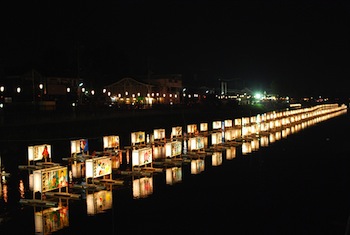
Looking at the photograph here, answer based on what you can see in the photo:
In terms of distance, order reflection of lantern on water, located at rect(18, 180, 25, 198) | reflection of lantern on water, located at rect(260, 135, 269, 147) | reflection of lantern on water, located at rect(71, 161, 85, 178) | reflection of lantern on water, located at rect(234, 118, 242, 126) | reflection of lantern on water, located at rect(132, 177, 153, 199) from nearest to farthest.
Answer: reflection of lantern on water, located at rect(132, 177, 153, 199), reflection of lantern on water, located at rect(18, 180, 25, 198), reflection of lantern on water, located at rect(71, 161, 85, 178), reflection of lantern on water, located at rect(260, 135, 269, 147), reflection of lantern on water, located at rect(234, 118, 242, 126)

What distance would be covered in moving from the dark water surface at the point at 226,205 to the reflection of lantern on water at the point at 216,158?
0.27 m

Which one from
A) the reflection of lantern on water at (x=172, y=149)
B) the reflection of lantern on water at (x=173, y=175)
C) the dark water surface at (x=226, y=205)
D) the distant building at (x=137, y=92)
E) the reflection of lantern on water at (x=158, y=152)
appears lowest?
the dark water surface at (x=226, y=205)

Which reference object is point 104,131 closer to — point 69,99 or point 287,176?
point 69,99

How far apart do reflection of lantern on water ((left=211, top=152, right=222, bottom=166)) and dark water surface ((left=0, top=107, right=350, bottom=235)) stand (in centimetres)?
27

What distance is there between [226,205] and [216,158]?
8.78m

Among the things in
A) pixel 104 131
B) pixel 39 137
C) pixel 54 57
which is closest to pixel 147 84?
pixel 54 57

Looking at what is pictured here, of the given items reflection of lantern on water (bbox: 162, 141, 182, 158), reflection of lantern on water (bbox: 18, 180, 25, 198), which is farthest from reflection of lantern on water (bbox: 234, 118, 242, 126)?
reflection of lantern on water (bbox: 18, 180, 25, 198)

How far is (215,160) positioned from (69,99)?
35126 millimetres

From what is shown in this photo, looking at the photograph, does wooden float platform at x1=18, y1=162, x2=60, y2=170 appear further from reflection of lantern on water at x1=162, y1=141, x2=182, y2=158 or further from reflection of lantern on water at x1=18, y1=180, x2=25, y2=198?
reflection of lantern on water at x1=162, y1=141, x2=182, y2=158

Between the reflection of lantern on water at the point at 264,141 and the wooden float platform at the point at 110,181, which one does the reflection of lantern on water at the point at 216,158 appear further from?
the wooden float platform at the point at 110,181

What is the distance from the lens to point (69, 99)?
5209 cm

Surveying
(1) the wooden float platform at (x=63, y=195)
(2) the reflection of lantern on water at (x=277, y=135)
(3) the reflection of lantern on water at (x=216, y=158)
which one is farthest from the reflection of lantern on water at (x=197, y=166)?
(2) the reflection of lantern on water at (x=277, y=135)

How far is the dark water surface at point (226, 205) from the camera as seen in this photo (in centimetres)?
1099

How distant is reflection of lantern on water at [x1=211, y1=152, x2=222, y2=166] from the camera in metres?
20.4
